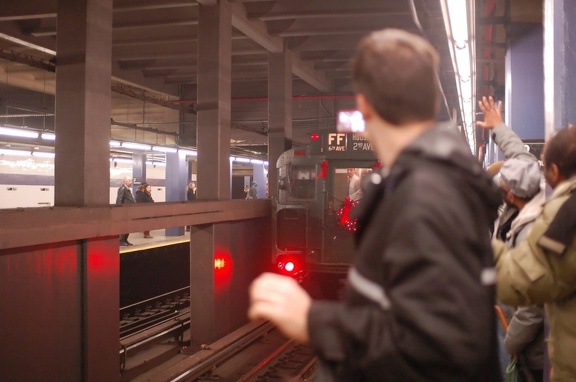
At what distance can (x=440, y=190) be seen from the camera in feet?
4.29

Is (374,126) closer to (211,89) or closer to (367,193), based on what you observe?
(367,193)

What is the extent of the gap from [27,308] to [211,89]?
532cm

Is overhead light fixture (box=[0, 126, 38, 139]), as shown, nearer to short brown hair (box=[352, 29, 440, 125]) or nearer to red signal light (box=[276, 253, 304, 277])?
red signal light (box=[276, 253, 304, 277])

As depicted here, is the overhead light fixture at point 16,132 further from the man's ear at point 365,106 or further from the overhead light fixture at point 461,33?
the man's ear at point 365,106

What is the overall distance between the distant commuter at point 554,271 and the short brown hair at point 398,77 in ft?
3.59

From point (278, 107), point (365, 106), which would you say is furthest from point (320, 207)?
point (365, 106)

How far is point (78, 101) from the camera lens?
6.61m

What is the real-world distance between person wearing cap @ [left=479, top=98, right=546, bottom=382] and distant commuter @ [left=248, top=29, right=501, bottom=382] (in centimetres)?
158

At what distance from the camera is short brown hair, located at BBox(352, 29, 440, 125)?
1.39 m

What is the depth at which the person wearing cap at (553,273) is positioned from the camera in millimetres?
2242

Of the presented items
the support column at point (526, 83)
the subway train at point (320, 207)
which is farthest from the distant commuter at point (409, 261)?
the subway train at point (320, 207)

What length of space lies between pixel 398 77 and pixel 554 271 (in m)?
1.34

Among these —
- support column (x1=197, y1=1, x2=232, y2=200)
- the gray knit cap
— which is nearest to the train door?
support column (x1=197, y1=1, x2=232, y2=200)

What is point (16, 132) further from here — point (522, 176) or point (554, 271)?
point (554, 271)
